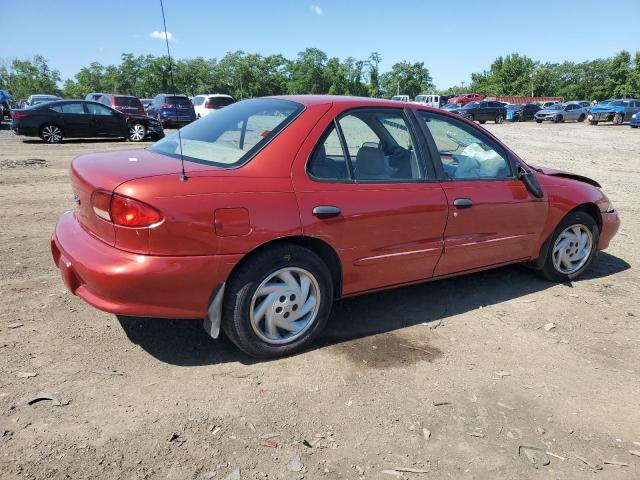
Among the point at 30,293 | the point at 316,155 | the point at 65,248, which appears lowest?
the point at 30,293

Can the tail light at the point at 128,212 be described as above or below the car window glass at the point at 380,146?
below

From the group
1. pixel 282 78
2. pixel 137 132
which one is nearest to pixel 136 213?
pixel 137 132

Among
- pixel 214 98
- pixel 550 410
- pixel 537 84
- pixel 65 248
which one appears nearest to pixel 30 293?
pixel 65 248

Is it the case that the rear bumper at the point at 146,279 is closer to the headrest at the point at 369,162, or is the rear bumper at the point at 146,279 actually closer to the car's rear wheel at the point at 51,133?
the headrest at the point at 369,162

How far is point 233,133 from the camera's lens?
11.6ft

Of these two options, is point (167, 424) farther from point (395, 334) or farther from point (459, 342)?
point (459, 342)

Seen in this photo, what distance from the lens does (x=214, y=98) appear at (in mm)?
25703

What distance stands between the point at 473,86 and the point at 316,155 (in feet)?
330

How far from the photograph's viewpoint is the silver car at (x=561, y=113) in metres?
39.1

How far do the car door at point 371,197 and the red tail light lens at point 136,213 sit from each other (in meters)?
0.86

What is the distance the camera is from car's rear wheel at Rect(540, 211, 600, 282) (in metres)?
4.73

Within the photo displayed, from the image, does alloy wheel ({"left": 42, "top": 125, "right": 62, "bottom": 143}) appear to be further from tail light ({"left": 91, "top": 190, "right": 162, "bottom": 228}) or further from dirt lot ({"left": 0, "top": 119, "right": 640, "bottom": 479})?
tail light ({"left": 91, "top": 190, "right": 162, "bottom": 228})

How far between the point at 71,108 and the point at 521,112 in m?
35.4

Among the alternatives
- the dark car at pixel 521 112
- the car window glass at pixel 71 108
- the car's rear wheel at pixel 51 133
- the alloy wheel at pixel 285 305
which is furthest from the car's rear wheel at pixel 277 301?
the dark car at pixel 521 112
